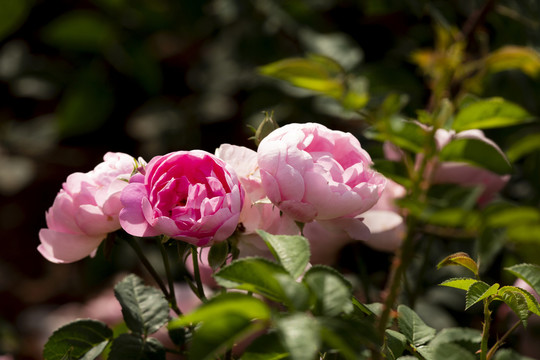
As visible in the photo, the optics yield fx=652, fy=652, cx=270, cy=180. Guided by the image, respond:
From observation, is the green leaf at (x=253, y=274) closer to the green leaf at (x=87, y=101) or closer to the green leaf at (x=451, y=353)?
the green leaf at (x=451, y=353)

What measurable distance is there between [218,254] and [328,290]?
0.65 ft

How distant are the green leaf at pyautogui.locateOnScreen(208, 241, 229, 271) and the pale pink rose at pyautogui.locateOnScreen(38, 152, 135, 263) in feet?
0.36

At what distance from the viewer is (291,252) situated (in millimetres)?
559

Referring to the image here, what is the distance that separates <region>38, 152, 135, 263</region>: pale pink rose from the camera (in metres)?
0.68

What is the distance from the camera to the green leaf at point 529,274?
0.61m

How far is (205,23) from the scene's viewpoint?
6.32 ft

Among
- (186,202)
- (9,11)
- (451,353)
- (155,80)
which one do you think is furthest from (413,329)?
(9,11)

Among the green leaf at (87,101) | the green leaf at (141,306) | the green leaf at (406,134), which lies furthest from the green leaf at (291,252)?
the green leaf at (87,101)

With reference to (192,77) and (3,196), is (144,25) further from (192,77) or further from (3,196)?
(3,196)

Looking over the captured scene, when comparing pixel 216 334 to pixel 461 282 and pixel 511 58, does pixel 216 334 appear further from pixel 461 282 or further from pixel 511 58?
pixel 511 58

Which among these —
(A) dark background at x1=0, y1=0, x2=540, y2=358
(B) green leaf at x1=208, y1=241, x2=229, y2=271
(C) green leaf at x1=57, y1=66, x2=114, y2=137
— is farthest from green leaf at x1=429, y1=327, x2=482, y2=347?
(C) green leaf at x1=57, y1=66, x2=114, y2=137

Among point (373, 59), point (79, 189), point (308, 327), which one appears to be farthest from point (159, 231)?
point (373, 59)

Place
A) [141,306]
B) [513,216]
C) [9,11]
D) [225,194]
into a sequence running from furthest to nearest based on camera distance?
[9,11] → [141,306] → [225,194] → [513,216]

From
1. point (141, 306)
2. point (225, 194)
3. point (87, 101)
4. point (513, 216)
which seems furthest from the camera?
point (87, 101)
